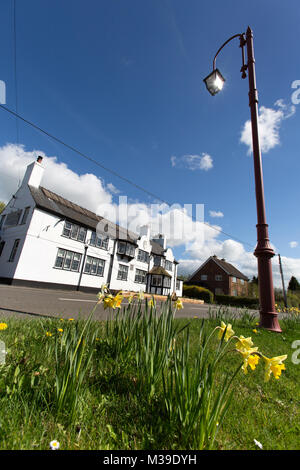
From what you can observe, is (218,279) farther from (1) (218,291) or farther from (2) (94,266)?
(2) (94,266)

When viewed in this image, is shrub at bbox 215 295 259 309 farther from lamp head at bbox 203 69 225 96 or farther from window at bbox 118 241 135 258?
lamp head at bbox 203 69 225 96

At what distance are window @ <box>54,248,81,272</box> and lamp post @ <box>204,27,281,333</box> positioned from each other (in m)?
18.0

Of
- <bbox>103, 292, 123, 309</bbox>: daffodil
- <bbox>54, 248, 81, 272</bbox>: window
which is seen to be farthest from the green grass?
<bbox>54, 248, 81, 272</bbox>: window

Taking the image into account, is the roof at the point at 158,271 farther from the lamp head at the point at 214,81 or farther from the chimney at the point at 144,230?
the lamp head at the point at 214,81

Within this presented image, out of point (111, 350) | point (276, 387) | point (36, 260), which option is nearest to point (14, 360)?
point (111, 350)

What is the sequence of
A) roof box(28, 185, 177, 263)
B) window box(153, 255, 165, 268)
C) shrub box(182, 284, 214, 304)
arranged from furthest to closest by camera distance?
window box(153, 255, 165, 268) → shrub box(182, 284, 214, 304) → roof box(28, 185, 177, 263)

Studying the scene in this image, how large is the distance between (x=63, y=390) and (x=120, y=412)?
1.49ft

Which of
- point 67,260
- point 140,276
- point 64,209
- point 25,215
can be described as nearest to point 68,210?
point 64,209

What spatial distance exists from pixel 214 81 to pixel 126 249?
22667 millimetres

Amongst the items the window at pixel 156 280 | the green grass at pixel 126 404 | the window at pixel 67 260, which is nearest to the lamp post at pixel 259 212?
the green grass at pixel 126 404

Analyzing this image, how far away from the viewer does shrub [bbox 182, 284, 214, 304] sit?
33088 millimetres

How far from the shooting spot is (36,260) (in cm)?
1747

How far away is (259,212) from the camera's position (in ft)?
15.7
